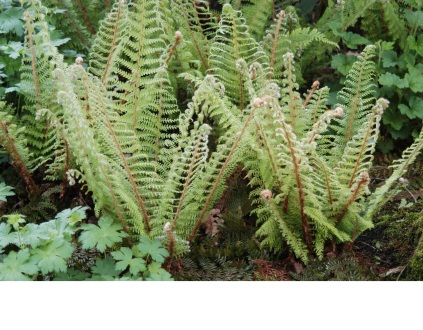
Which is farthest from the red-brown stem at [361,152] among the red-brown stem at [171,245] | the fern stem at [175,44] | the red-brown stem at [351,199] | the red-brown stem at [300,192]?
the fern stem at [175,44]

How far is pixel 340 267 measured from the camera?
221 cm

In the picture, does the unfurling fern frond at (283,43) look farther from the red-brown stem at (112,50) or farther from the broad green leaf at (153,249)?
the broad green leaf at (153,249)

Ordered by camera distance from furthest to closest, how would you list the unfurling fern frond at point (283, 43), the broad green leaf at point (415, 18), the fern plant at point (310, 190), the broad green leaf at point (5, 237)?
the broad green leaf at point (415, 18) → the unfurling fern frond at point (283, 43) → the fern plant at point (310, 190) → the broad green leaf at point (5, 237)

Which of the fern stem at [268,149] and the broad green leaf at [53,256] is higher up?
the fern stem at [268,149]

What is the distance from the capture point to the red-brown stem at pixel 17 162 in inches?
98.3

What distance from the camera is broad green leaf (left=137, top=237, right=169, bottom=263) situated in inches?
79.4

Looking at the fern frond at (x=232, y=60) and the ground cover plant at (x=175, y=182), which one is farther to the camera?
the fern frond at (x=232, y=60)

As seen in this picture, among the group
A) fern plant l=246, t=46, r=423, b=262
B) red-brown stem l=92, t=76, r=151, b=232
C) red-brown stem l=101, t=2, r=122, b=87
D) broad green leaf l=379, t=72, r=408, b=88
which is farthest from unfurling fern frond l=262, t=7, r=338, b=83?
red-brown stem l=92, t=76, r=151, b=232

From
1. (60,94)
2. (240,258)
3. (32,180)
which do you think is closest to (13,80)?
→ (32,180)

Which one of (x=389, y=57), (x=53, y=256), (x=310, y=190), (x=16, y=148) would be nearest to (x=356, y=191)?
(x=310, y=190)

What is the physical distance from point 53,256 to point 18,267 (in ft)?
0.37

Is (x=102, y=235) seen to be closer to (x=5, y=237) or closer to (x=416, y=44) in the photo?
(x=5, y=237)

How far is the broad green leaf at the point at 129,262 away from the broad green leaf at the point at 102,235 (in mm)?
47

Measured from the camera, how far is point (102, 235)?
1.99 meters
